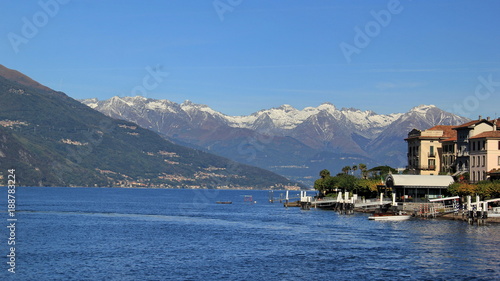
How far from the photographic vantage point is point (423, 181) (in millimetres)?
155625

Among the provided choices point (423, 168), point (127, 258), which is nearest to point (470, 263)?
point (127, 258)

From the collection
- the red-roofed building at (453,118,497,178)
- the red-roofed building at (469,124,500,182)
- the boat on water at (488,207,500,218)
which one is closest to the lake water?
the boat on water at (488,207,500,218)

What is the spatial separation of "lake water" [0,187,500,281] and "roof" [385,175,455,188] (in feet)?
86.4

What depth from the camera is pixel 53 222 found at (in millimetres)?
132375

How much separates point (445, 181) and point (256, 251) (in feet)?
262

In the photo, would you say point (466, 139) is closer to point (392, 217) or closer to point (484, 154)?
point (484, 154)

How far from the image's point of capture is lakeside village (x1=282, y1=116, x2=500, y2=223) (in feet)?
435

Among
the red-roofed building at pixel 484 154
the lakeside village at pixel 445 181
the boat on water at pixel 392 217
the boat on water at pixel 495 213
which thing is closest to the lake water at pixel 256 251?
the boat on water at pixel 495 213

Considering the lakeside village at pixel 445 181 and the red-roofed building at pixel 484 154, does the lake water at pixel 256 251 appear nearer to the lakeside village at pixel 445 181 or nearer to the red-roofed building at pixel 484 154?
the lakeside village at pixel 445 181

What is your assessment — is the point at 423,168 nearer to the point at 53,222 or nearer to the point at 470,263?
the point at 53,222

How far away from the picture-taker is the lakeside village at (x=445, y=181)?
132625 mm

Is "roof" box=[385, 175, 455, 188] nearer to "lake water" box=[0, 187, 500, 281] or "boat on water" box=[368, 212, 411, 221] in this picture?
"boat on water" box=[368, 212, 411, 221]

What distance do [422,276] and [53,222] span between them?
82888 mm

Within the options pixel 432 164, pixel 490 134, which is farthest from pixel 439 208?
pixel 432 164
